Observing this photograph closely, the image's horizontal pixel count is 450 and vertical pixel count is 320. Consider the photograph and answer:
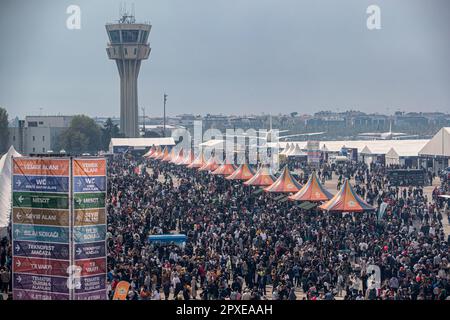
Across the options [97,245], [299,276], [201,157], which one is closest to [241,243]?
[299,276]

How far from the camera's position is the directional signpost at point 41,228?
55.9ft

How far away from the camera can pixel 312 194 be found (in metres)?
36.2

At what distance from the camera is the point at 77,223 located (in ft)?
56.0

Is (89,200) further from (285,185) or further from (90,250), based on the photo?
(285,185)

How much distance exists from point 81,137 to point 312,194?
283 feet

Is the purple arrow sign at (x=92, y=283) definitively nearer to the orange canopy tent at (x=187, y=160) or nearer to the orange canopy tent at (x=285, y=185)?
the orange canopy tent at (x=285, y=185)

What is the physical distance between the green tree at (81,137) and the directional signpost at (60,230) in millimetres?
97809

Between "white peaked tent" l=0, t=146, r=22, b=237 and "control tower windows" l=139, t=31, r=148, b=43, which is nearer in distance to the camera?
"white peaked tent" l=0, t=146, r=22, b=237

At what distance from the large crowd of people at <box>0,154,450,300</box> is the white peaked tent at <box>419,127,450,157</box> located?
17292 mm

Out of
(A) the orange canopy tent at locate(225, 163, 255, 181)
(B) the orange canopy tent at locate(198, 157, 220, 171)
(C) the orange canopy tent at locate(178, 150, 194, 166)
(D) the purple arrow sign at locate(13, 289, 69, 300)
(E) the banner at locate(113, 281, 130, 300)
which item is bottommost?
(E) the banner at locate(113, 281, 130, 300)

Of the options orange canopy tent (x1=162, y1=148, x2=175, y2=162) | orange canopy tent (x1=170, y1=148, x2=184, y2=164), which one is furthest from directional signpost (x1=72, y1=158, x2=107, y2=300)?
orange canopy tent (x1=162, y1=148, x2=175, y2=162)

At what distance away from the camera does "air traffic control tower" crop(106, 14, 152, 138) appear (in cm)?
14925

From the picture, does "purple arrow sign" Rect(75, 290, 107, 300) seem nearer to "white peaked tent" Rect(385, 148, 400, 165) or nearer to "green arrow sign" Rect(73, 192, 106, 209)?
A: "green arrow sign" Rect(73, 192, 106, 209)

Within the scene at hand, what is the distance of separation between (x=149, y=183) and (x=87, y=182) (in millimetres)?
32972
